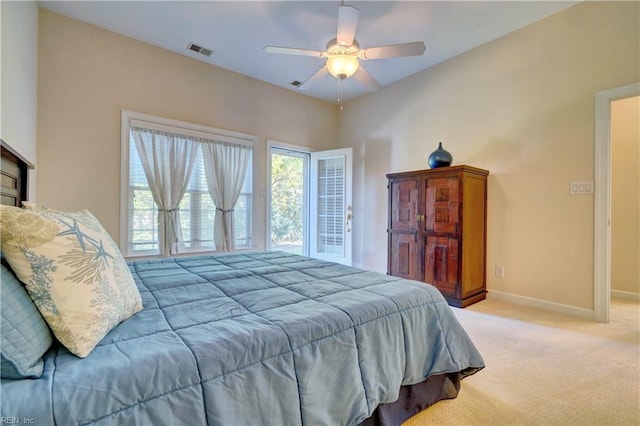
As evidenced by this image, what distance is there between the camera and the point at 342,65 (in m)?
2.48

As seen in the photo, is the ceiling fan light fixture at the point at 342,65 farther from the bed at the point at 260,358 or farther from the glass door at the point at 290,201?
the glass door at the point at 290,201

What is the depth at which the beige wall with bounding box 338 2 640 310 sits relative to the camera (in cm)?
284

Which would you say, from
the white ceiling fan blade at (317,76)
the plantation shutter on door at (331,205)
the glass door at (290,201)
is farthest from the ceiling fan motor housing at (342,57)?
the glass door at (290,201)

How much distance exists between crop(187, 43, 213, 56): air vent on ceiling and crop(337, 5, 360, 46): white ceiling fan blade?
2.07 meters

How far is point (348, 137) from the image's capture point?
211 inches

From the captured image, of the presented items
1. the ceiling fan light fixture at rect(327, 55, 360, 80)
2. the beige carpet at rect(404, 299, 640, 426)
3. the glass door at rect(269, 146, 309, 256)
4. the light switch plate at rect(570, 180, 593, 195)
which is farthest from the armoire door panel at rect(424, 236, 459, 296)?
the glass door at rect(269, 146, 309, 256)

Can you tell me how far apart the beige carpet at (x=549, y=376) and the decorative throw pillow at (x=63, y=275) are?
1.45 metres

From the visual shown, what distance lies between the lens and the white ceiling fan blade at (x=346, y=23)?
6.93ft

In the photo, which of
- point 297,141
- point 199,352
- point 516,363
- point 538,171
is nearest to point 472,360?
point 516,363

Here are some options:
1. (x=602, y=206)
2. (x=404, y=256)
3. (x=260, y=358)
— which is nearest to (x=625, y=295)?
(x=602, y=206)

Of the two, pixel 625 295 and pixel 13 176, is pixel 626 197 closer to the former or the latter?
pixel 625 295

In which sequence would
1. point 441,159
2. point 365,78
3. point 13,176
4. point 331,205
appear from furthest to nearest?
point 331,205 → point 441,159 → point 365,78 → point 13,176

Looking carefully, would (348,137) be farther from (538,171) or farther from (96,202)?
(96,202)

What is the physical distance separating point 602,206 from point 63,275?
3.91 m
